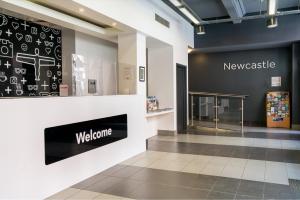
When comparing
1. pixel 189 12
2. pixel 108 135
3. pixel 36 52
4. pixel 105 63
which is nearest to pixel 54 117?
pixel 108 135

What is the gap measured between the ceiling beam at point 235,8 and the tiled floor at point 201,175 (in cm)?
335

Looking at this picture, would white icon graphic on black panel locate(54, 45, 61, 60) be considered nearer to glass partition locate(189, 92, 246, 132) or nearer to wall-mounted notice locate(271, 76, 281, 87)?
glass partition locate(189, 92, 246, 132)

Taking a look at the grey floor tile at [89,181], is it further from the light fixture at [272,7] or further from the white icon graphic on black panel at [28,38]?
the light fixture at [272,7]

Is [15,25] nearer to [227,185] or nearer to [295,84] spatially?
[227,185]

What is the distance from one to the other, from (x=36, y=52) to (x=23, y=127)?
258 cm

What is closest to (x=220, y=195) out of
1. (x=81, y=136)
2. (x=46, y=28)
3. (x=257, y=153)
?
(x=81, y=136)

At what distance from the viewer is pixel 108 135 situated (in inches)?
179

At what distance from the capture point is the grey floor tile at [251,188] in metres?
3.29

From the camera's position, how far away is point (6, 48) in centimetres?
456

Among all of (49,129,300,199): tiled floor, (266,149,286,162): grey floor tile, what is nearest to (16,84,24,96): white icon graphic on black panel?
(49,129,300,199): tiled floor

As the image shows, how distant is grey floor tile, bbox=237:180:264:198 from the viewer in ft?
10.8

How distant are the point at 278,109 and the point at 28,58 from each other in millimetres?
7588

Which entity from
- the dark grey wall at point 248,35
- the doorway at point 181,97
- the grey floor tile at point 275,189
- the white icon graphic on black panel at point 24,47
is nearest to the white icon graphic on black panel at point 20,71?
the white icon graphic on black panel at point 24,47

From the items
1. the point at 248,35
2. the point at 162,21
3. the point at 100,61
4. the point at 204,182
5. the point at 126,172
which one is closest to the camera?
the point at 204,182
